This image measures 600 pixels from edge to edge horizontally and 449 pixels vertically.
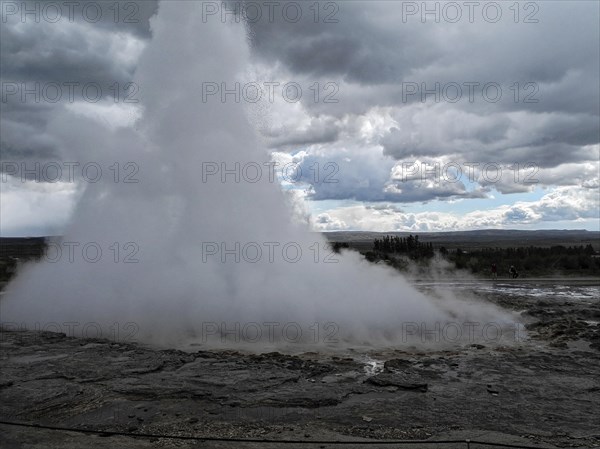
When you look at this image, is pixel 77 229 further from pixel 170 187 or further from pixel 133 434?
pixel 133 434

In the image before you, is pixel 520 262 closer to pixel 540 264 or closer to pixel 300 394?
pixel 540 264

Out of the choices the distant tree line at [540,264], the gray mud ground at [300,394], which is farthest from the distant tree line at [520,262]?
the gray mud ground at [300,394]

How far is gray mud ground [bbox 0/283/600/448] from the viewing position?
543cm

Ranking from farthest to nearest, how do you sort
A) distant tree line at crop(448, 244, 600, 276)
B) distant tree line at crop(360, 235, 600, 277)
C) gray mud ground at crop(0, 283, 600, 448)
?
distant tree line at crop(448, 244, 600, 276), distant tree line at crop(360, 235, 600, 277), gray mud ground at crop(0, 283, 600, 448)

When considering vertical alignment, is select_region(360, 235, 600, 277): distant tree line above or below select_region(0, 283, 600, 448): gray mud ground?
above

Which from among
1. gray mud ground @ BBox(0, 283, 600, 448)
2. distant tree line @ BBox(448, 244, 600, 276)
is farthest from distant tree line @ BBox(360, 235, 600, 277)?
gray mud ground @ BBox(0, 283, 600, 448)

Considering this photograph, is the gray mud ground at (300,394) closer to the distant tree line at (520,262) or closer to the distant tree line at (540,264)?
the distant tree line at (520,262)

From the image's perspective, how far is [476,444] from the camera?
5.04 meters

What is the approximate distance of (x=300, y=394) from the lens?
6684 millimetres

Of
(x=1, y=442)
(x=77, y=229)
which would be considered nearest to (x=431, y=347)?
Answer: (x=1, y=442)

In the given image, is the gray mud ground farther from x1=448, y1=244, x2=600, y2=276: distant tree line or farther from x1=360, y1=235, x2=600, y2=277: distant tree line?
x1=448, y1=244, x2=600, y2=276: distant tree line

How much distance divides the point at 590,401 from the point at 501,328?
559cm

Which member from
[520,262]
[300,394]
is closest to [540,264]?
[520,262]

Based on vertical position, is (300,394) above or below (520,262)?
below
